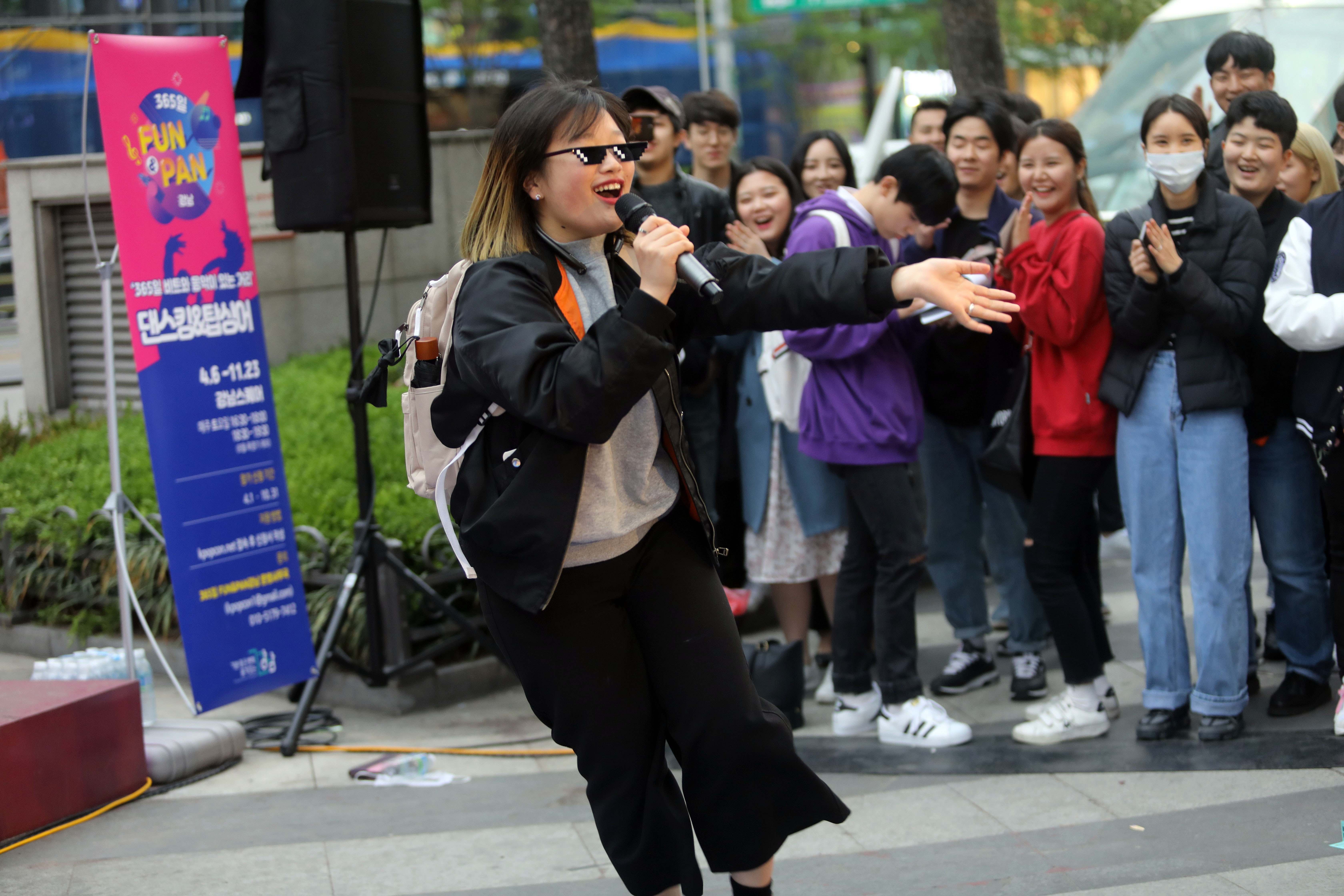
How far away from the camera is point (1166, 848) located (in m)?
3.70

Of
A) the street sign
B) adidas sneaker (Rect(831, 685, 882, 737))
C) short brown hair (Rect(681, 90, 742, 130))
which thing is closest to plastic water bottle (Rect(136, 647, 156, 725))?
adidas sneaker (Rect(831, 685, 882, 737))

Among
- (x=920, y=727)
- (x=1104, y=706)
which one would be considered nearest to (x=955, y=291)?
(x=920, y=727)

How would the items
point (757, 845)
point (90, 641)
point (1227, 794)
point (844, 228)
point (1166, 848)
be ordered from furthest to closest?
1. point (90, 641)
2. point (844, 228)
3. point (1227, 794)
4. point (1166, 848)
5. point (757, 845)

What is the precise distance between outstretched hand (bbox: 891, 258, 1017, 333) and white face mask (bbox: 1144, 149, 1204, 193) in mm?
1747

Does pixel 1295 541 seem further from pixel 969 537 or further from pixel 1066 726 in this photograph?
pixel 969 537

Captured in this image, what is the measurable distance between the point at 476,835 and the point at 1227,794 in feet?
7.53

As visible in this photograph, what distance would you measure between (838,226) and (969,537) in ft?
4.72

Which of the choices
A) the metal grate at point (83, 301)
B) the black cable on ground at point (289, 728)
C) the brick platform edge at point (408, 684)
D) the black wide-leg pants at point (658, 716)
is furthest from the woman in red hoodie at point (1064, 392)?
the metal grate at point (83, 301)

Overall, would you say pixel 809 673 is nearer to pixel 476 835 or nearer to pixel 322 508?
pixel 476 835

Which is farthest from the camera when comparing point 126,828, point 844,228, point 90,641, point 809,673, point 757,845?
point 90,641

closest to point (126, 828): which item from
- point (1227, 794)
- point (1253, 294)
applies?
point (1227, 794)

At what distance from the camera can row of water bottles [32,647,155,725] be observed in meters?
4.82

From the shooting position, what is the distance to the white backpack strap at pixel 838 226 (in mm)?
4688

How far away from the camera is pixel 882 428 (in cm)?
466
